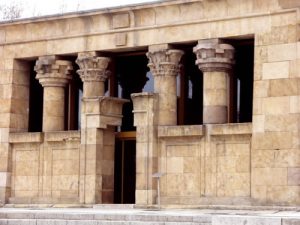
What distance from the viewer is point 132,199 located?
3159 cm

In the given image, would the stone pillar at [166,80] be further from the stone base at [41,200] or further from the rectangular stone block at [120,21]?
the stone base at [41,200]

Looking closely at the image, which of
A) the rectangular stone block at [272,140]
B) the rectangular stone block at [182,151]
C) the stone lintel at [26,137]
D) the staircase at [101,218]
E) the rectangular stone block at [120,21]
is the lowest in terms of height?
the staircase at [101,218]

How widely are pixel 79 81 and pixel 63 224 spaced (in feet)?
34.9

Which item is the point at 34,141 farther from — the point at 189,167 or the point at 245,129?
the point at 245,129

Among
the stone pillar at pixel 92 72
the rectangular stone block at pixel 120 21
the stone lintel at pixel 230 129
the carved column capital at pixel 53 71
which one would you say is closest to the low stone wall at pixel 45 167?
the stone pillar at pixel 92 72

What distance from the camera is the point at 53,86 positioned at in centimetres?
3203

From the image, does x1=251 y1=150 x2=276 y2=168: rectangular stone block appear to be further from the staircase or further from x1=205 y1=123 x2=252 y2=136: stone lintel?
the staircase

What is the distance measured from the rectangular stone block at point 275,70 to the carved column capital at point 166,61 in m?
3.40

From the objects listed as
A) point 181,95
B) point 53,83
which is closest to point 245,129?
point 181,95

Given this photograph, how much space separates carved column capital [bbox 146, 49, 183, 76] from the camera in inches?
1161

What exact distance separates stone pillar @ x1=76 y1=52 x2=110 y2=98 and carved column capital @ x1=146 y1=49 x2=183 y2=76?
2.17m

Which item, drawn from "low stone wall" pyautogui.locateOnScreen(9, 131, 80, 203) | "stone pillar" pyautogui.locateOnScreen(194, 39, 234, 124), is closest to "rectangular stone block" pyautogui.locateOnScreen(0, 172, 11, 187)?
"low stone wall" pyautogui.locateOnScreen(9, 131, 80, 203)

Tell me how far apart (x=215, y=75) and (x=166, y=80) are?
6.06 ft

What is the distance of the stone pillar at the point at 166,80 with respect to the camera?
29.5 meters
